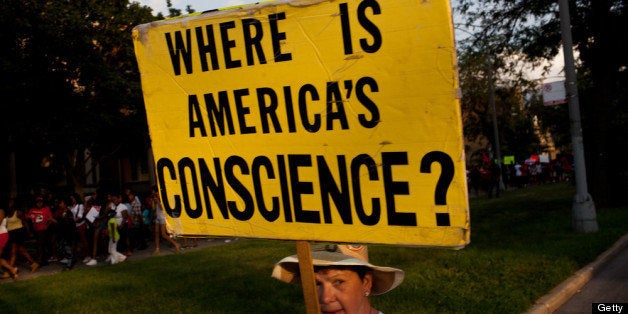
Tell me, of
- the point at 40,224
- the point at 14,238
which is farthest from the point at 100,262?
the point at 14,238

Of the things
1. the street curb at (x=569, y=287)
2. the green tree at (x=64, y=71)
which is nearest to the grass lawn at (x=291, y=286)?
the street curb at (x=569, y=287)

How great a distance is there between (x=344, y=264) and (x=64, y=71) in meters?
21.4

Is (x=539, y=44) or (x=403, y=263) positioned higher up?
(x=539, y=44)

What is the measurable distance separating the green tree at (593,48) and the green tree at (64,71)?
12.5 meters

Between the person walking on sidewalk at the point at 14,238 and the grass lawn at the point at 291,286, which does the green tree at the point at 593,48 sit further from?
the person walking on sidewalk at the point at 14,238

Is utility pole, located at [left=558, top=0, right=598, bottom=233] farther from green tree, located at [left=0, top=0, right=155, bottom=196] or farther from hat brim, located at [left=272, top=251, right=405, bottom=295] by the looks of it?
green tree, located at [left=0, top=0, right=155, bottom=196]

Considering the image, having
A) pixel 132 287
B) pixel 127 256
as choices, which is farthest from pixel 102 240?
pixel 132 287

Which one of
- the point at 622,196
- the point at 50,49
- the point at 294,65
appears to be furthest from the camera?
the point at 50,49

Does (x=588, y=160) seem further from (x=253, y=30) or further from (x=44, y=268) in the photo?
(x=253, y=30)

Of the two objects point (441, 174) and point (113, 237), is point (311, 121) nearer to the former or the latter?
point (441, 174)

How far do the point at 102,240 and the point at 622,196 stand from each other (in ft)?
49.8

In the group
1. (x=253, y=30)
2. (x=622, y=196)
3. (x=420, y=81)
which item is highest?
(x=253, y=30)

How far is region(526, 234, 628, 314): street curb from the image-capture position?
7691 millimetres

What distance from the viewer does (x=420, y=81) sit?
7.84 feet
